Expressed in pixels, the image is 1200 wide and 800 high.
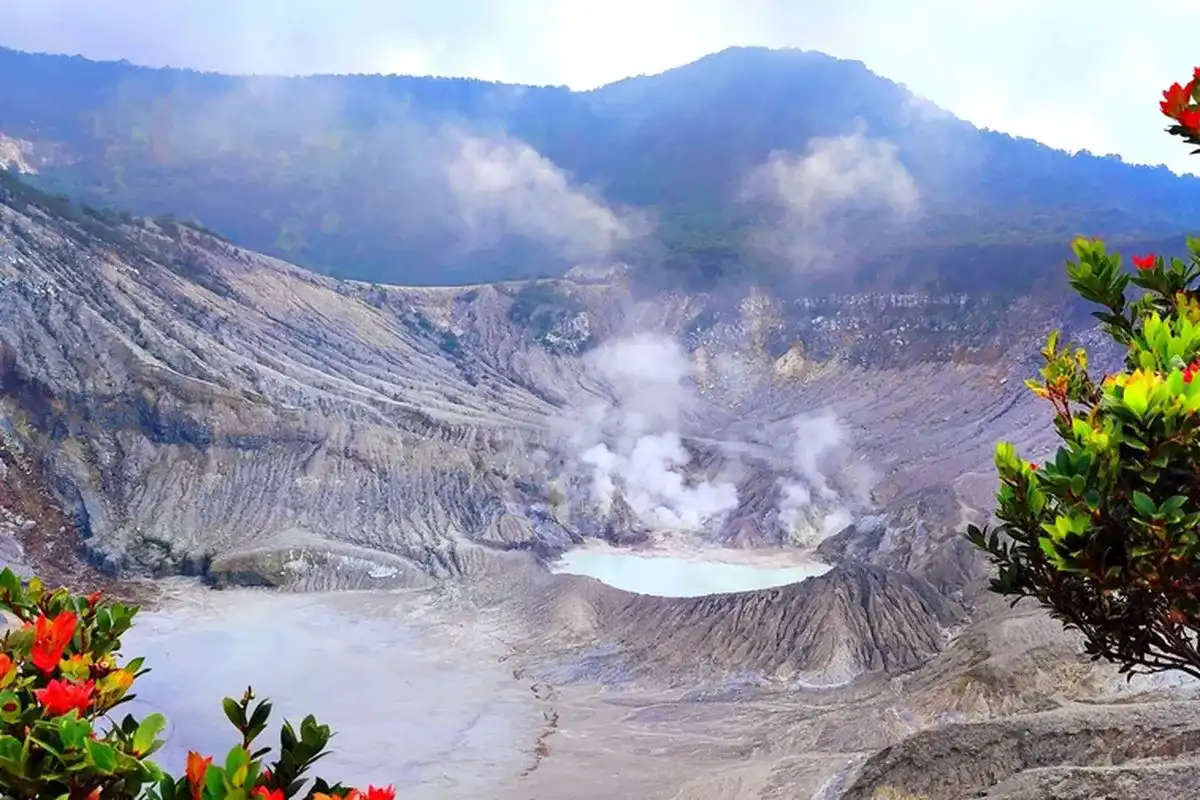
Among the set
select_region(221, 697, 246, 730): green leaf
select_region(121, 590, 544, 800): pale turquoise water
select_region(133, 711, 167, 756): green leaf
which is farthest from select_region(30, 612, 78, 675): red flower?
select_region(121, 590, 544, 800): pale turquoise water

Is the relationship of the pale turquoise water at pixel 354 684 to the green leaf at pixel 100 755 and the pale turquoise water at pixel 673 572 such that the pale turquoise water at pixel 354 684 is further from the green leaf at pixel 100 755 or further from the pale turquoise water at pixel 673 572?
the green leaf at pixel 100 755

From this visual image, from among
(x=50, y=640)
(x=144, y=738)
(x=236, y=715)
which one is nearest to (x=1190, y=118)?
(x=236, y=715)

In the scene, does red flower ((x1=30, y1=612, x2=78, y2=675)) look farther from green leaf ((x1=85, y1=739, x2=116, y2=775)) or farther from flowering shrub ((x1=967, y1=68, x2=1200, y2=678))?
flowering shrub ((x1=967, y1=68, x2=1200, y2=678))

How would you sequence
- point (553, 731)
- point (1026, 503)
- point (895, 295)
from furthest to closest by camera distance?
point (895, 295), point (553, 731), point (1026, 503)

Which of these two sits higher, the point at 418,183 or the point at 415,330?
the point at 418,183

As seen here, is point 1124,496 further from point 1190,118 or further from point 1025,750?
point 1025,750

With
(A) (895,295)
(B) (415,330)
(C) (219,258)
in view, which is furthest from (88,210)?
(A) (895,295)

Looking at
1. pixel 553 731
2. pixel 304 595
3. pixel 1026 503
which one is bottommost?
pixel 553 731

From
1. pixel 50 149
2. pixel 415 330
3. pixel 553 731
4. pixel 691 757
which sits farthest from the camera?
pixel 50 149

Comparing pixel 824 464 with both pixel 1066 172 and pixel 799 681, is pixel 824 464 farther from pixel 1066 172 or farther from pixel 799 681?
pixel 1066 172
